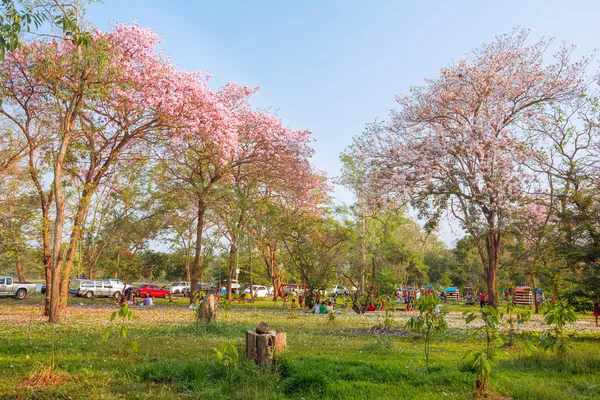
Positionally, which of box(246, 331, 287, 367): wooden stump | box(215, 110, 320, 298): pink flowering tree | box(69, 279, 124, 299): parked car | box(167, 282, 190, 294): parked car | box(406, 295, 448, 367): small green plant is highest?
box(215, 110, 320, 298): pink flowering tree

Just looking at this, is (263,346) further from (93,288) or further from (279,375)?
(93,288)

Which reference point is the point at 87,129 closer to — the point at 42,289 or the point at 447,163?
the point at 447,163

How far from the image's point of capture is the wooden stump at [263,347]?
6469mm

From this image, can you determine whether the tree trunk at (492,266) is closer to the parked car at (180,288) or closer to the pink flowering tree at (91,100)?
the pink flowering tree at (91,100)

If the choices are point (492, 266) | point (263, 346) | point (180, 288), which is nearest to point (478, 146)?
point (492, 266)

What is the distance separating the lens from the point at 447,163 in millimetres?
18031

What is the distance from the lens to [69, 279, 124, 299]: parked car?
33.8 metres

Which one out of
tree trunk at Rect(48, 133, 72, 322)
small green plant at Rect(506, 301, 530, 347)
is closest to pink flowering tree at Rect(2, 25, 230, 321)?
tree trunk at Rect(48, 133, 72, 322)

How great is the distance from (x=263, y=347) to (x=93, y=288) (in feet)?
106

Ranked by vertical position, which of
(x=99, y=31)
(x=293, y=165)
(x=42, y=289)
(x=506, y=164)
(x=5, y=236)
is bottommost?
(x=42, y=289)

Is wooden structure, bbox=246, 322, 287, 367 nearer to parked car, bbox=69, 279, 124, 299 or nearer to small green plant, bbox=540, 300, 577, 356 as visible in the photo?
small green plant, bbox=540, 300, 577, 356

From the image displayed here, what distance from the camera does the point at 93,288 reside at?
1352 inches

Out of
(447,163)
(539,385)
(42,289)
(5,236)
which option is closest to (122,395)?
(539,385)

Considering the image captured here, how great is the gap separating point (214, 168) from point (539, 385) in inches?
845
